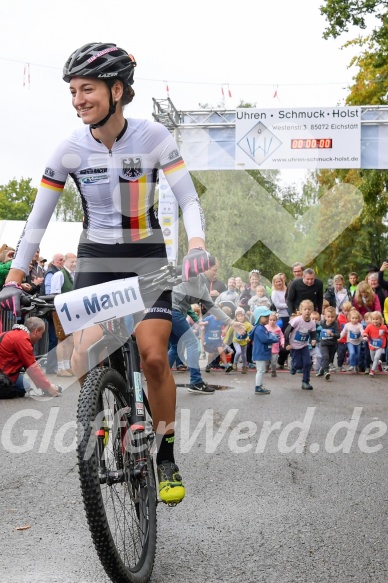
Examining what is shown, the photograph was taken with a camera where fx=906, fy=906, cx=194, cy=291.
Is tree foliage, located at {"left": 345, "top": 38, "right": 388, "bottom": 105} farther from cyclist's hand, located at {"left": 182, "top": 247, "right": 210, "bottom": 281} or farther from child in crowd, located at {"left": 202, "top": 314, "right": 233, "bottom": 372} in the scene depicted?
cyclist's hand, located at {"left": 182, "top": 247, "right": 210, "bottom": 281}

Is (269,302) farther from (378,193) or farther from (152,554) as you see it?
(378,193)

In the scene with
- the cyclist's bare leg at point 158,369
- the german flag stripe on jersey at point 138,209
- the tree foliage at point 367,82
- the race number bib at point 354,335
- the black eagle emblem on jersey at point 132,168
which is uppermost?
the tree foliage at point 367,82

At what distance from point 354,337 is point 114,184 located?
37.9 ft

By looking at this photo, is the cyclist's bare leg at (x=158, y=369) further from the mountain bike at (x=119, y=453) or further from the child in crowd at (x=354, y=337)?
the child in crowd at (x=354, y=337)

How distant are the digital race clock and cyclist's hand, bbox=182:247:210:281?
57.5 ft

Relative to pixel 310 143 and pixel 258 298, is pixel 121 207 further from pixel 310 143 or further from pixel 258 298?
pixel 310 143

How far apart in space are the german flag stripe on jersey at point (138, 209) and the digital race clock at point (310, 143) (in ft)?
55.6

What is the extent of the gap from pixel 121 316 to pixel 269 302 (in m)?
12.5

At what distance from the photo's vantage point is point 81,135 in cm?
420

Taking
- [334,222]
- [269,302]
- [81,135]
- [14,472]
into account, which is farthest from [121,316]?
[334,222]

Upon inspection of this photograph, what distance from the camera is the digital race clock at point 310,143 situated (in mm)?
20734

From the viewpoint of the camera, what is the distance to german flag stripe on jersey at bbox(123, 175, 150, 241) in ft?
13.8

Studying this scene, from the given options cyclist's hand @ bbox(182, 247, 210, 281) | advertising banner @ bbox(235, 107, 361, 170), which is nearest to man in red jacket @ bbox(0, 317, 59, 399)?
cyclist's hand @ bbox(182, 247, 210, 281)

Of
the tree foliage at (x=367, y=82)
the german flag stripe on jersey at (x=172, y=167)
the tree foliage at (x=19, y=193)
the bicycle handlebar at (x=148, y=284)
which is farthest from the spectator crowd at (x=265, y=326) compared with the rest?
the tree foliage at (x=19, y=193)
